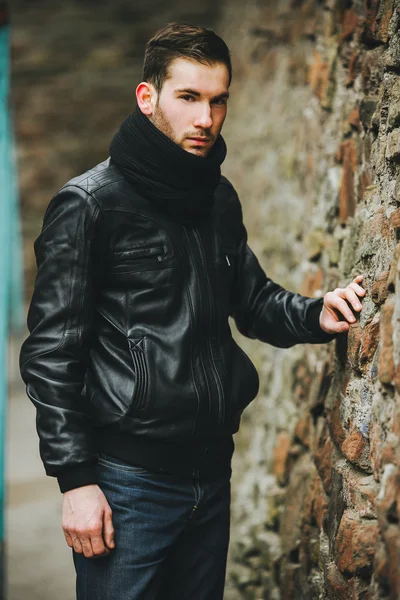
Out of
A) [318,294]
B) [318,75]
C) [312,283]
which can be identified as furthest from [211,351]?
[318,75]

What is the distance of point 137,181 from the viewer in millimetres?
1725

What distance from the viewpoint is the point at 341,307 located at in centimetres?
186

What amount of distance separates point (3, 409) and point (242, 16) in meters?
3.36

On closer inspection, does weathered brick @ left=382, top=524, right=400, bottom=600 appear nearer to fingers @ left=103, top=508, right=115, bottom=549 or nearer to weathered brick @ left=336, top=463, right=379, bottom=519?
weathered brick @ left=336, top=463, right=379, bottom=519

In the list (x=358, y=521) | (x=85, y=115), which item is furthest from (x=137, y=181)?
(x=85, y=115)

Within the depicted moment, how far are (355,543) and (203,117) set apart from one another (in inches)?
39.4

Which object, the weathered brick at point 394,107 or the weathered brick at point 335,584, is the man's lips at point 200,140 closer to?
the weathered brick at point 394,107

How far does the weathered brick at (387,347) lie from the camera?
5.13 ft

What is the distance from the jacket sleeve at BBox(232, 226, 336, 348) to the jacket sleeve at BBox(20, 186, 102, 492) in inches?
19.6

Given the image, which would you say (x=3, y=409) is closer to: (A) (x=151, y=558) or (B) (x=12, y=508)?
(A) (x=151, y=558)

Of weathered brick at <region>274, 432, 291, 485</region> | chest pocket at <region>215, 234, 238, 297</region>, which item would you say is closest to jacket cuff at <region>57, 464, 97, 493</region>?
chest pocket at <region>215, 234, 238, 297</region>

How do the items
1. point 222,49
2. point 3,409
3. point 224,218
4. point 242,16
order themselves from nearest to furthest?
point 222,49
point 224,218
point 3,409
point 242,16

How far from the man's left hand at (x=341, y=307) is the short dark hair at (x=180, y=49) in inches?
22.8

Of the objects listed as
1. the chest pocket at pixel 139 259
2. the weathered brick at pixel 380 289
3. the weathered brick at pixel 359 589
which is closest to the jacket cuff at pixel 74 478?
the chest pocket at pixel 139 259
